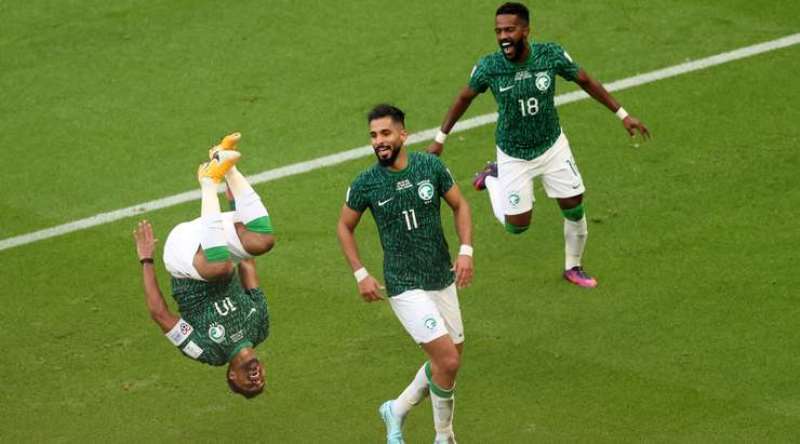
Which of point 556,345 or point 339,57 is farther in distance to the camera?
point 339,57

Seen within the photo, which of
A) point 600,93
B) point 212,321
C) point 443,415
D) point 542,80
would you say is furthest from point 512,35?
point 212,321

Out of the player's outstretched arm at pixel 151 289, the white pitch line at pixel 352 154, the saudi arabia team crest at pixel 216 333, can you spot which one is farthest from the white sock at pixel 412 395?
the white pitch line at pixel 352 154

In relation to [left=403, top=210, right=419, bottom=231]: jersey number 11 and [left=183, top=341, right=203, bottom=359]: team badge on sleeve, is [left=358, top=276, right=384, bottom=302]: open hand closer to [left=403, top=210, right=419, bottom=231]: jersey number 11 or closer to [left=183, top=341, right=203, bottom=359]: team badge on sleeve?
[left=403, top=210, right=419, bottom=231]: jersey number 11

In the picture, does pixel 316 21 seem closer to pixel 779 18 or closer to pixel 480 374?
pixel 779 18

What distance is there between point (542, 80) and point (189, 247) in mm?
3822

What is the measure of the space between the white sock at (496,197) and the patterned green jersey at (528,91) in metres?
0.47

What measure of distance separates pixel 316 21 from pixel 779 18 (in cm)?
569

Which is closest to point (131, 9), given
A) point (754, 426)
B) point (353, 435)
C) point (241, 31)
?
point (241, 31)

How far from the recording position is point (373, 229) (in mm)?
15914

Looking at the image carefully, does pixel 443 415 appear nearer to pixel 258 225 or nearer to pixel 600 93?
pixel 258 225

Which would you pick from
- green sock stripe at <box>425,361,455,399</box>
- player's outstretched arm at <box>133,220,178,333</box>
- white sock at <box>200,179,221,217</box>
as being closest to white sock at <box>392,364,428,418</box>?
green sock stripe at <box>425,361,455,399</box>

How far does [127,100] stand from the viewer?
1847cm

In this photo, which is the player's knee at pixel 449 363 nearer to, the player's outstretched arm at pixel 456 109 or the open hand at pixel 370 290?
the open hand at pixel 370 290

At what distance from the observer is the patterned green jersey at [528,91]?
14.0 m
